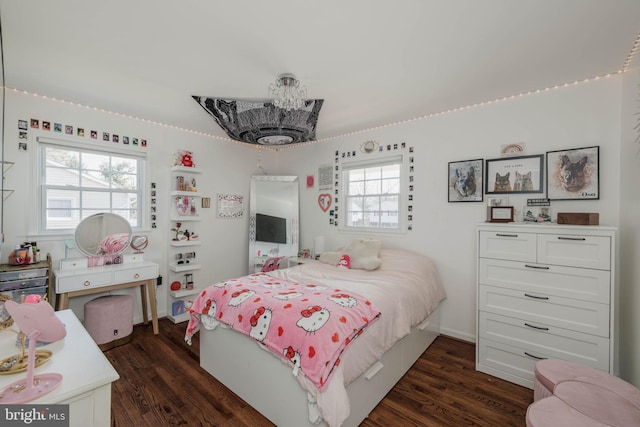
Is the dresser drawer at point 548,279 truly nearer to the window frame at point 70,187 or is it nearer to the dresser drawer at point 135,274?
the dresser drawer at point 135,274

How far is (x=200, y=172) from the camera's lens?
11.8 ft

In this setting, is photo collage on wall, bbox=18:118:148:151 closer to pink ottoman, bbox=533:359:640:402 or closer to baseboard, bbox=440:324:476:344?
baseboard, bbox=440:324:476:344

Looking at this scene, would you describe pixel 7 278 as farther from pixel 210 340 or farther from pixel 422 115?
pixel 422 115

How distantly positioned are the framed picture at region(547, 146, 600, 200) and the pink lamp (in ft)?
11.1

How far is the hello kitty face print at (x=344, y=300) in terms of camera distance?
183cm

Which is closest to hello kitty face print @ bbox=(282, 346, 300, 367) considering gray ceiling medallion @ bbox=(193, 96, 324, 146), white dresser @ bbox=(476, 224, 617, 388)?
white dresser @ bbox=(476, 224, 617, 388)

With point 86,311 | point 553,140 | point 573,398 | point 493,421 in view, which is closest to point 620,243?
point 553,140

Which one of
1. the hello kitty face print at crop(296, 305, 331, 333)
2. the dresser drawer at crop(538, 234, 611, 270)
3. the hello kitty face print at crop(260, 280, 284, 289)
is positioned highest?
the dresser drawer at crop(538, 234, 611, 270)

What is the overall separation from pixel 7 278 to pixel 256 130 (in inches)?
94.2

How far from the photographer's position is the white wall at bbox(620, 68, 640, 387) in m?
1.90

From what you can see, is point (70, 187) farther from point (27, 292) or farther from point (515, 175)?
point (515, 175)

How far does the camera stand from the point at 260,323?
179cm

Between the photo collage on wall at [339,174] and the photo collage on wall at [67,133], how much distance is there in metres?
2.38

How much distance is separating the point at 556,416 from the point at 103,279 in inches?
139
